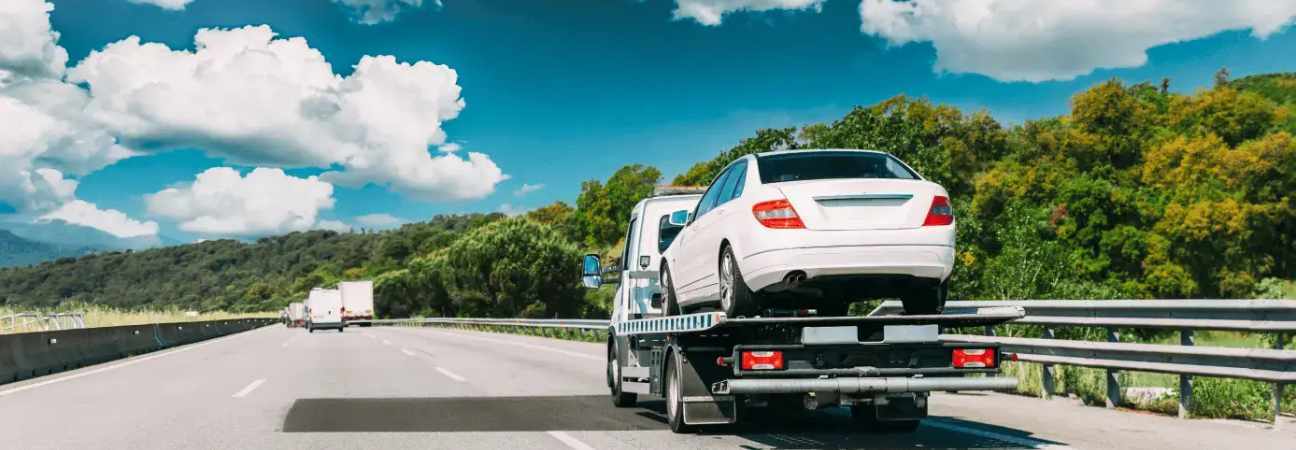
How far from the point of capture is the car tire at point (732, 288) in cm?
745

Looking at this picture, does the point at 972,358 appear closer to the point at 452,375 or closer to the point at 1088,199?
the point at 452,375

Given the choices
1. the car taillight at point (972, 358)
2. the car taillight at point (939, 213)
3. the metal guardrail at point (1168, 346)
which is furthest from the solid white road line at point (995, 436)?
the car taillight at point (939, 213)

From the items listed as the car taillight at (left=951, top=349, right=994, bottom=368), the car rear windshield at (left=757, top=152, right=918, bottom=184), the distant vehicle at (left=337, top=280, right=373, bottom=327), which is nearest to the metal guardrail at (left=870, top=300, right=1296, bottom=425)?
the car taillight at (left=951, top=349, right=994, bottom=368)

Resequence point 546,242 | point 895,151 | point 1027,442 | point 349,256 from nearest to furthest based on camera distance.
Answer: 1. point 1027,442
2. point 895,151
3. point 546,242
4. point 349,256

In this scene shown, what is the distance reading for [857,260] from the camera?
6.93 m

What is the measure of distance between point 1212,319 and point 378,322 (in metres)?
83.1

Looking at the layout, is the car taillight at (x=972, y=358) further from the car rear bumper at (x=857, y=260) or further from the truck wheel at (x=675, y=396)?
the truck wheel at (x=675, y=396)

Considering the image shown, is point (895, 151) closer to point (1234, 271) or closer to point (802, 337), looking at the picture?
point (1234, 271)

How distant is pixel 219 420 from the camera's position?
9461 millimetres

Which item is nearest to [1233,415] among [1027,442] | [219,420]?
[1027,442]

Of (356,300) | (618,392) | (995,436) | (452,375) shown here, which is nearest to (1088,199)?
(356,300)

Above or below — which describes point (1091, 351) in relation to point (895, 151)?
below

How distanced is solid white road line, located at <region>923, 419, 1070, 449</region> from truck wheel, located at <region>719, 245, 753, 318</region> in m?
2.28

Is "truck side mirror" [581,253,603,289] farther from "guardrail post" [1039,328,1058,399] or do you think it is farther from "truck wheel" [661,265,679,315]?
"guardrail post" [1039,328,1058,399]
